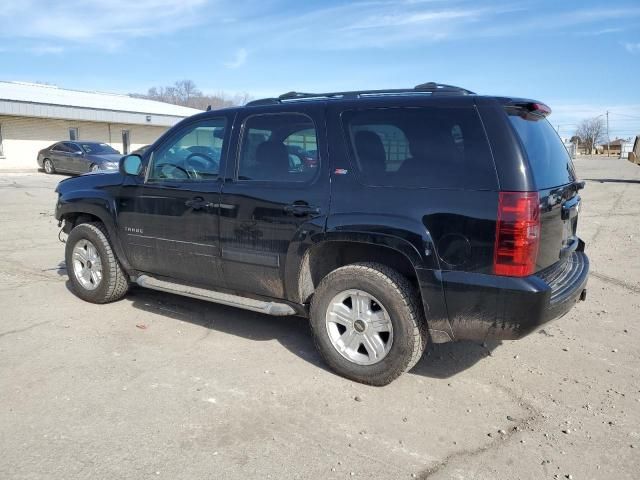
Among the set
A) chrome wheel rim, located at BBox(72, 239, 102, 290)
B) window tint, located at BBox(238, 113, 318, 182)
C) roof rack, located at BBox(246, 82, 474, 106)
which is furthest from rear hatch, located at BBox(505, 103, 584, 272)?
chrome wheel rim, located at BBox(72, 239, 102, 290)

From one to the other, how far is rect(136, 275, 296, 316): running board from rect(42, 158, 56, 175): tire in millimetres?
20925

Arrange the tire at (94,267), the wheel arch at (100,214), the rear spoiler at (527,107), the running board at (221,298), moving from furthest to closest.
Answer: the tire at (94,267)
the wheel arch at (100,214)
the running board at (221,298)
the rear spoiler at (527,107)

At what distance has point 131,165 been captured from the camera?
190 inches

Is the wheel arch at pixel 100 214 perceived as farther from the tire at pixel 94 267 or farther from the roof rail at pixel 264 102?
the roof rail at pixel 264 102

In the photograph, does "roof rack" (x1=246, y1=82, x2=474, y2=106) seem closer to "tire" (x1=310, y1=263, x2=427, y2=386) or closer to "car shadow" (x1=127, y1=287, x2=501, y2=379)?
"tire" (x1=310, y1=263, x2=427, y2=386)

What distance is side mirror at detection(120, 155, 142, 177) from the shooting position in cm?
483

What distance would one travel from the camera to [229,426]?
10.4ft

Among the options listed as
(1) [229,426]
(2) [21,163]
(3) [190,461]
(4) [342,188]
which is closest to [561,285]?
(4) [342,188]

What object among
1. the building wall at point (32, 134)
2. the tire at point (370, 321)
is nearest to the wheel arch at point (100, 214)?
the tire at point (370, 321)

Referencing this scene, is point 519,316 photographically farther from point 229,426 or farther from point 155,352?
point 155,352

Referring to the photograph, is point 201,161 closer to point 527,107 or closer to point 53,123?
point 527,107

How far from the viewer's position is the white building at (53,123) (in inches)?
980

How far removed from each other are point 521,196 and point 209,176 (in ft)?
8.19

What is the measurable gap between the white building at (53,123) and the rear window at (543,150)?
83.5ft
